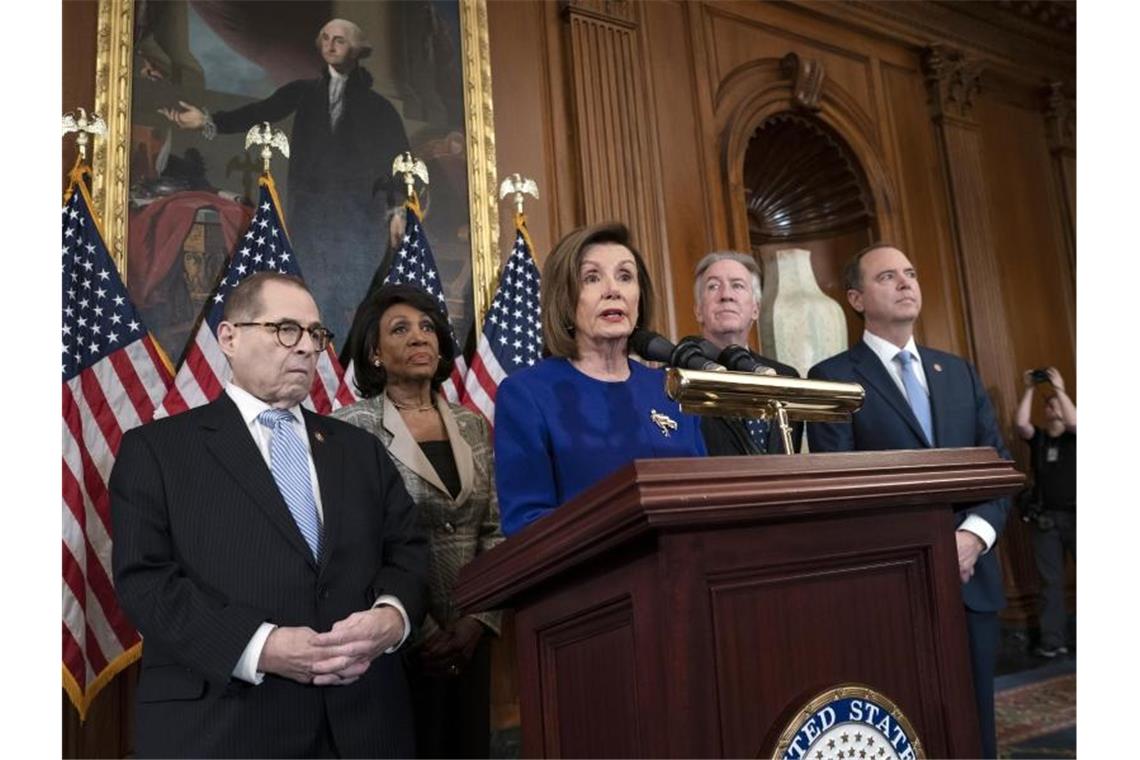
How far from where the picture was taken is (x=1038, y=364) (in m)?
7.07

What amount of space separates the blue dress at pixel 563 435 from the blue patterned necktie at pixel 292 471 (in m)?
0.59

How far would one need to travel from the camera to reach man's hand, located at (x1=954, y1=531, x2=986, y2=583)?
2.47 m

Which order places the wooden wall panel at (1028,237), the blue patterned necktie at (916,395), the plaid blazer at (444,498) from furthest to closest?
1. the wooden wall panel at (1028,237)
2. the plaid blazer at (444,498)
3. the blue patterned necktie at (916,395)

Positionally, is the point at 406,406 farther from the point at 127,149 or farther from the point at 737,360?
the point at 737,360

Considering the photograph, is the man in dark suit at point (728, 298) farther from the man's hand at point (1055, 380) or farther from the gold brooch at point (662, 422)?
the man's hand at point (1055, 380)

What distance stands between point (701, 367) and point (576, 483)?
43 cm

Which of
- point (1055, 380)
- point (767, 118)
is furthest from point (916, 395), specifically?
point (1055, 380)

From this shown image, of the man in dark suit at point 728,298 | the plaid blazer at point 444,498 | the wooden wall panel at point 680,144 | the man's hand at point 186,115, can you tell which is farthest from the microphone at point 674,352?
the wooden wall panel at point 680,144

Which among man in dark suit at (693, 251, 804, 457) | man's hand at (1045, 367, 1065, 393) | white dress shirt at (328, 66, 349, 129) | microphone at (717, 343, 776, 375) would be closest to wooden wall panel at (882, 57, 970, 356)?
man's hand at (1045, 367, 1065, 393)

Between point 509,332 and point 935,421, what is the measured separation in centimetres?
197

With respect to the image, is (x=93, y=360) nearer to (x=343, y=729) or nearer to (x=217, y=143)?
(x=217, y=143)

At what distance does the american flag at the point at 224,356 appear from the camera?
352cm

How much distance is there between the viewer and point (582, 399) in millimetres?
1864

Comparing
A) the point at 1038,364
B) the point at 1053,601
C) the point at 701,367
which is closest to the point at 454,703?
the point at 701,367
